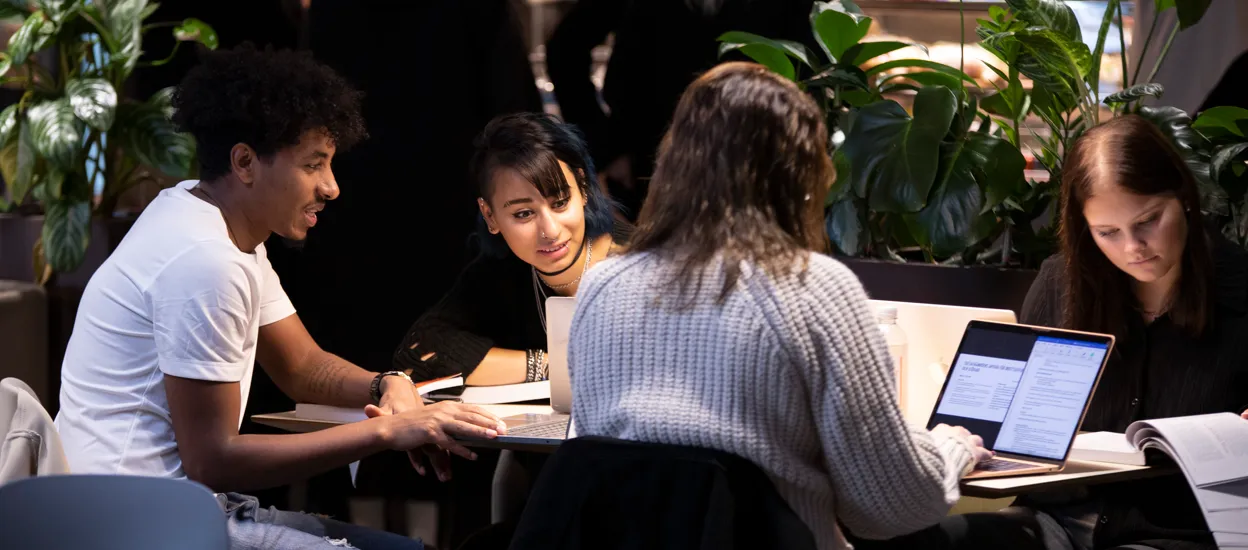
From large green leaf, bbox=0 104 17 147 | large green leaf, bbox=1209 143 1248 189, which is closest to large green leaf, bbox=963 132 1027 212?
large green leaf, bbox=1209 143 1248 189

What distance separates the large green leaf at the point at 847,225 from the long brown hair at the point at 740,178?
1619mm

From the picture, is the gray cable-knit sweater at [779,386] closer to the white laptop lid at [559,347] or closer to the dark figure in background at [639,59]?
the white laptop lid at [559,347]

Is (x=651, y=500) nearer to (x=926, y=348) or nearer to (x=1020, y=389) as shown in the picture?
(x=1020, y=389)

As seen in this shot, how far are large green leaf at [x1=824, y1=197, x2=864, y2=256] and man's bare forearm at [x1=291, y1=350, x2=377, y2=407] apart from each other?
135cm

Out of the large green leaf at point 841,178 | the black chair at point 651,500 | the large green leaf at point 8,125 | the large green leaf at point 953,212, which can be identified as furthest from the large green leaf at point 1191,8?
the large green leaf at point 8,125

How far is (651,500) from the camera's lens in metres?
1.51

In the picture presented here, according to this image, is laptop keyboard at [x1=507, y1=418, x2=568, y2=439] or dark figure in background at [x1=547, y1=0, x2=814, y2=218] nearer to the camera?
laptop keyboard at [x1=507, y1=418, x2=568, y2=439]

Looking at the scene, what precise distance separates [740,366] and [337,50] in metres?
2.57

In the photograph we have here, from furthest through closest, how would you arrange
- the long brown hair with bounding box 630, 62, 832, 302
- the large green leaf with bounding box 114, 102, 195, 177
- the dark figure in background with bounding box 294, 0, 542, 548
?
the large green leaf with bounding box 114, 102, 195, 177 < the dark figure in background with bounding box 294, 0, 542, 548 < the long brown hair with bounding box 630, 62, 832, 302

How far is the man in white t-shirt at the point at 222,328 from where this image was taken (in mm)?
1949

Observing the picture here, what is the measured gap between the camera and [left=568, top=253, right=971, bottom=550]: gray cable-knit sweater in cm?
154

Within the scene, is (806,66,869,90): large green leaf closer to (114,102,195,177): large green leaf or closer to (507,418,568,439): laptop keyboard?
(507,418,568,439): laptop keyboard

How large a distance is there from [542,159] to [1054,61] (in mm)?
1363

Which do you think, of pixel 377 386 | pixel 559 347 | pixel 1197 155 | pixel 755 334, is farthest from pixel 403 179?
pixel 755 334
